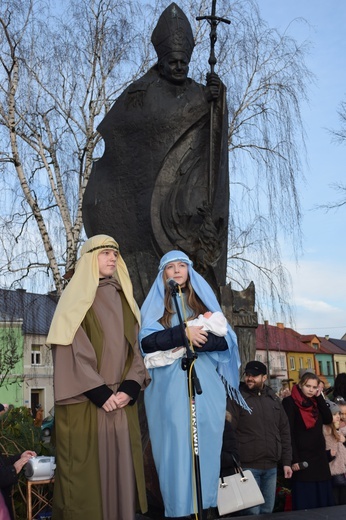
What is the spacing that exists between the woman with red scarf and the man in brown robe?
2.20m

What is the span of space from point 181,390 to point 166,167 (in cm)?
257

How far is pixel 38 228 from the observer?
14812 mm

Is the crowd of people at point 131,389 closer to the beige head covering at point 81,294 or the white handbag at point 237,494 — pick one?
the beige head covering at point 81,294

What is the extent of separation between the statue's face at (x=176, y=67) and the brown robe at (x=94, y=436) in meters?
3.02

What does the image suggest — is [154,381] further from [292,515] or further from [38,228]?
[38,228]

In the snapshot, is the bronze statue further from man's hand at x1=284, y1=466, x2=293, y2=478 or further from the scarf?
man's hand at x1=284, y1=466, x2=293, y2=478

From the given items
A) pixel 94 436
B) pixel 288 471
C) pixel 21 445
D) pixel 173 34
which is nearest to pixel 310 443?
pixel 288 471

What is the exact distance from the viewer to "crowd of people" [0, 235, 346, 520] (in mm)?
3627

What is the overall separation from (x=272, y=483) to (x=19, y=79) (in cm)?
1229

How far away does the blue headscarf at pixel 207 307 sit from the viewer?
4.12 m

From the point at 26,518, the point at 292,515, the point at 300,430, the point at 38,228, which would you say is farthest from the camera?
the point at 38,228

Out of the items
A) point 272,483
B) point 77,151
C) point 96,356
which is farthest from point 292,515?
point 77,151

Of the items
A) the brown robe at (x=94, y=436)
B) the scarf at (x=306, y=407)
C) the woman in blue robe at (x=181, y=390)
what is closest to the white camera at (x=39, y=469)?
the woman in blue robe at (x=181, y=390)

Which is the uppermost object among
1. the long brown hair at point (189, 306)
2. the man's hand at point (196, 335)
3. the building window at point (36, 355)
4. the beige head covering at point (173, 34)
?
the beige head covering at point (173, 34)
